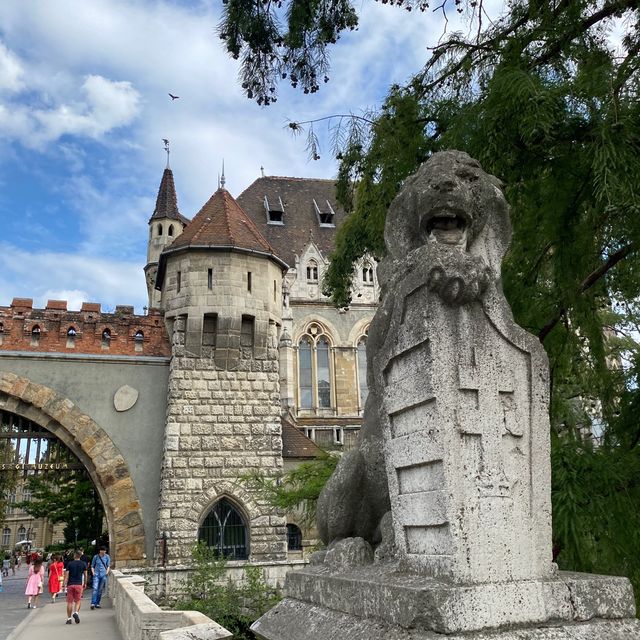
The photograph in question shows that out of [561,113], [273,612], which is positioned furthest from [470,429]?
[561,113]

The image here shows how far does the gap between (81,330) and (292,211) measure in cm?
1709

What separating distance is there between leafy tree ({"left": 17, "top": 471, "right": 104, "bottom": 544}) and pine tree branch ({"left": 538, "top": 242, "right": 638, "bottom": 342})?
1778 cm

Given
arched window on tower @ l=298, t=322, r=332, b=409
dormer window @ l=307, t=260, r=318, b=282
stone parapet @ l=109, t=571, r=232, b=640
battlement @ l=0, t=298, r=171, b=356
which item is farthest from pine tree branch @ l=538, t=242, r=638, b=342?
dormer window @ l=307, t=260, r=318, b=282

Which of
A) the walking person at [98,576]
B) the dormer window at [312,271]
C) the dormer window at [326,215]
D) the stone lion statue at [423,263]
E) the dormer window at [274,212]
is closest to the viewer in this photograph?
the stone lion statue at [423,263]

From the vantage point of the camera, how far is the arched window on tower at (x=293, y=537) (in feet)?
57.3

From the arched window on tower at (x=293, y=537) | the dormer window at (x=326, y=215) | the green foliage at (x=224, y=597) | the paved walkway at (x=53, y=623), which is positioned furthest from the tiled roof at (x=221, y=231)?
the dormer window at (x=326, y=215)

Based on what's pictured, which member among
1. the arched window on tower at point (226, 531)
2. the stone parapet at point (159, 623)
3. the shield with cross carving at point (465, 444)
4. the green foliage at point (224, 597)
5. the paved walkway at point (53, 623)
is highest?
the shield with cross carving at point (465, 444)

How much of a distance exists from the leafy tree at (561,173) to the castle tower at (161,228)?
806 inches

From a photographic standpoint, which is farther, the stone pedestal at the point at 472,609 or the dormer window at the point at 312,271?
the dormer window at the point at 312,271

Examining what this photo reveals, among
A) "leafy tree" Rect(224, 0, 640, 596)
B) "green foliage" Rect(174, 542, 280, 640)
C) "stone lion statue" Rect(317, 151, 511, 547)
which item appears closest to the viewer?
"stone lion statue" Rect(317, 151, 511, 547)

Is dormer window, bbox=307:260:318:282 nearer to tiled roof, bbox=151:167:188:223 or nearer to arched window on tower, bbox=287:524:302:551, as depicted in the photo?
tiled roof, bbox=151:167:188:223

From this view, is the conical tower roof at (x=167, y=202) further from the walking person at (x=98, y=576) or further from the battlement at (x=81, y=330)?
the walking person at (x=98, y=576)

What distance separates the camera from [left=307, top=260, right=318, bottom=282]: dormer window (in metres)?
28.6

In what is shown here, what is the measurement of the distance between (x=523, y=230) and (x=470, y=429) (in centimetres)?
396
